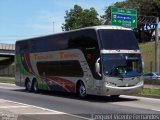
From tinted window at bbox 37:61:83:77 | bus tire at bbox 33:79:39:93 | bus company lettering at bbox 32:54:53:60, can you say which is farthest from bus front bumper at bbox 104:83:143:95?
bus tire at bbox 33:79:39:93

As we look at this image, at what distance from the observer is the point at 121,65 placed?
22422 millimetres

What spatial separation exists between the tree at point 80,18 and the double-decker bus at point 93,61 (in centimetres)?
8481

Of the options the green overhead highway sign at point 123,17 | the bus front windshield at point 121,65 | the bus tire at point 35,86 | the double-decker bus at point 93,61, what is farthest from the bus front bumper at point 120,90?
the green overhead highway sign at point 123,17

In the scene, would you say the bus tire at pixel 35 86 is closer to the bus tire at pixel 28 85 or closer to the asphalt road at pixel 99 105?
the bus tire at pixel 28 85

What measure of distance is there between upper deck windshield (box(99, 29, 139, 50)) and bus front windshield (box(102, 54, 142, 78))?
455 millimetres

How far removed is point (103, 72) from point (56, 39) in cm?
606

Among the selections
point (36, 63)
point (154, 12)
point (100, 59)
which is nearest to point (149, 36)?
point (154, 12)

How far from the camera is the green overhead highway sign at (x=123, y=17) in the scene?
140ft

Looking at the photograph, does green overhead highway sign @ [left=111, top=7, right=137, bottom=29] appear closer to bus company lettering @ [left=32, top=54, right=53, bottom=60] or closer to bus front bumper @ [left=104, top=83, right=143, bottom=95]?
bus company lettering @ [left=32, top=54, right=53, bottom=60]

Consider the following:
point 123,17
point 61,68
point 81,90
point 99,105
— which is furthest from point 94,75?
point 123,17

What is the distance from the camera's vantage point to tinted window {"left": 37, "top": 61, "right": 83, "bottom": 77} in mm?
24844

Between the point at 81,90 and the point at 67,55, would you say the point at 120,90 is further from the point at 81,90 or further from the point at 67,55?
the point at 67,55

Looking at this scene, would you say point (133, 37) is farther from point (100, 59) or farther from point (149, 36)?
point (149, 36)

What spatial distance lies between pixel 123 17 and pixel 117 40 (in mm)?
20625
